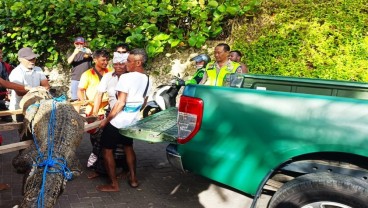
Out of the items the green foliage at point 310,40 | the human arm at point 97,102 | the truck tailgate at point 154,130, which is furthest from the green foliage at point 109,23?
the truck tailgate at point 154,130

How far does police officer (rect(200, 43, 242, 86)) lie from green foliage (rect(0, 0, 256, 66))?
275 cm

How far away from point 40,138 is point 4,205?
1438mm

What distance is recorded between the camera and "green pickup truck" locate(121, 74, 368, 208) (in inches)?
96.9

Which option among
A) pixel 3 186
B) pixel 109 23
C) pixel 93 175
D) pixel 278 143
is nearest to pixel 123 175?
pixel 93 175

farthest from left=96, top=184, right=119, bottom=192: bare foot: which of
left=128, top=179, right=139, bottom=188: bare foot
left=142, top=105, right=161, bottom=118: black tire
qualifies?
left=142, top=105, right=161, bottom=118: black tire

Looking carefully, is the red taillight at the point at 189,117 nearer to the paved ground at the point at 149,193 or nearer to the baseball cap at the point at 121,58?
the paved ground at the point at 149,193

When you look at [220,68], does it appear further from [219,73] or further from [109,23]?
[109,23]

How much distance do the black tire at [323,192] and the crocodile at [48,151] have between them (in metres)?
1.62

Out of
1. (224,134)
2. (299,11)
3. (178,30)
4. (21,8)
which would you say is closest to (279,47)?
(299,11)

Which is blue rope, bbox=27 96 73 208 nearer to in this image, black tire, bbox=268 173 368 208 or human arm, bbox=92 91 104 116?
black tire, bbox=268 173 368 208

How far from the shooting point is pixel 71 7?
8945 millimetres

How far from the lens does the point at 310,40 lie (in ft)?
22.0

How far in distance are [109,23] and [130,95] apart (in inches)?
205

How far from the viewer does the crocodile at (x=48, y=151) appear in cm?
227
